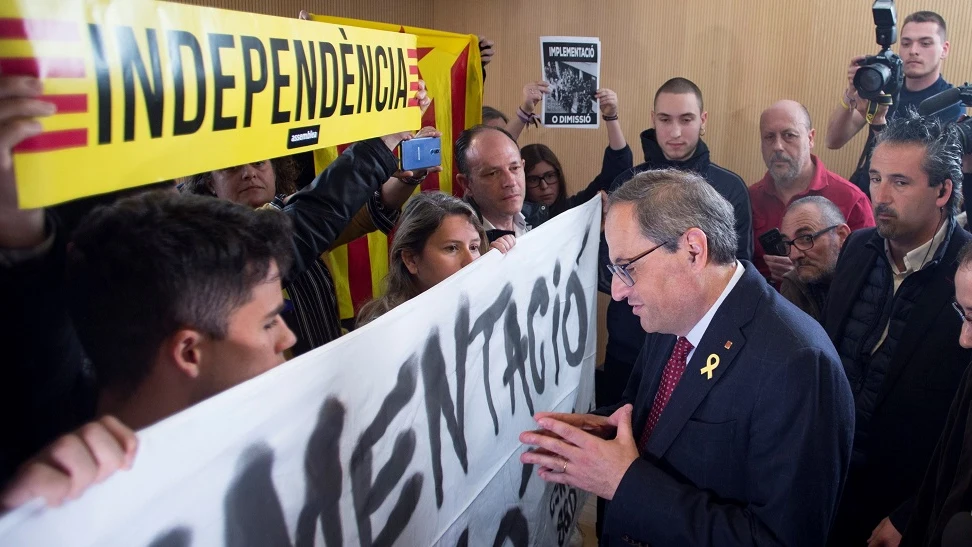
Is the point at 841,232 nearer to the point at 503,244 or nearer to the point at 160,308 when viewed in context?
the point at 503,244

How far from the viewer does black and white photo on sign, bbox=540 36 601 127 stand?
313 centimetres

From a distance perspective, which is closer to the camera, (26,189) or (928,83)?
(26,189)

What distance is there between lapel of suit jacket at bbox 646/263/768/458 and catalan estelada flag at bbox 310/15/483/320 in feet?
5.07

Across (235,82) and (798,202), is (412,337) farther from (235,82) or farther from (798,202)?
(798,202)

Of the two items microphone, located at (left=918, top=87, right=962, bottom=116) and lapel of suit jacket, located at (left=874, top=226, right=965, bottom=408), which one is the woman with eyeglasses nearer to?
microphone, located at (left=918, top=87, right=962, bottom=116)

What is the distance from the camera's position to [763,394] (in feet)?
4.49

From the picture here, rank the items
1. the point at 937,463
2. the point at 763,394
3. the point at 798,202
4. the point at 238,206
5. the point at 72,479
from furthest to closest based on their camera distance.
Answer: the point at 798,202 < the point at 937,463 < the point at 763,394 < the point at 238,206 < the point at 72,479

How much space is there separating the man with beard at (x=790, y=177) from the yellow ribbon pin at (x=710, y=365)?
183cm

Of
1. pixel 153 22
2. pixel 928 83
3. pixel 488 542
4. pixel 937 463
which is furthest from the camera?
pixel 928 83

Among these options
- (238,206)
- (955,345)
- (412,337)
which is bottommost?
(955,345)

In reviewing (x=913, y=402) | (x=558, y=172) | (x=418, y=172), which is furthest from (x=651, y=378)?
(x=558, y=172)

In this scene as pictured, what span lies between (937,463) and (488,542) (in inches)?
38.1

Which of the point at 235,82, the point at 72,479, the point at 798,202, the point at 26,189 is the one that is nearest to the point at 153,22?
the point at 235,82

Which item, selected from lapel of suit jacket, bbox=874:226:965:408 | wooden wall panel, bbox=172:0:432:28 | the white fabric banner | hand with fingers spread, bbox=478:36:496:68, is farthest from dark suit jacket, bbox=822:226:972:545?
wooden wall panel, bbox=172:0:432:28
